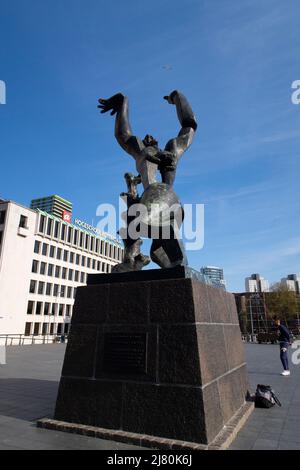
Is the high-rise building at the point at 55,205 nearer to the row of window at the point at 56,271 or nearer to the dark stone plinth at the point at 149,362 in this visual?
the row of window at the point at 56,271

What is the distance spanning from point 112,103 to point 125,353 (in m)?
5.13

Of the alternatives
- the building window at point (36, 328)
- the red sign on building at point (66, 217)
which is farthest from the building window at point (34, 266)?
the red sign on building at point (66, 217)

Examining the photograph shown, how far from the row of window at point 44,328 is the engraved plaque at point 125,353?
43974mm

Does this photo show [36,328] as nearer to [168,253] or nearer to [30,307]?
[30,307]

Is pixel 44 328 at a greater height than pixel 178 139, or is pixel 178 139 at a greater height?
pixel 178 139

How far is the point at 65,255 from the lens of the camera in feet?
183

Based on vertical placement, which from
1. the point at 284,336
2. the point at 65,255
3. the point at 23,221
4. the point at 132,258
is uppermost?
the point at 23,221

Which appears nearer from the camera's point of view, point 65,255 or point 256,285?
point 65,255

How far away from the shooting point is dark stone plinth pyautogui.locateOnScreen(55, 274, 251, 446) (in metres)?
4.33

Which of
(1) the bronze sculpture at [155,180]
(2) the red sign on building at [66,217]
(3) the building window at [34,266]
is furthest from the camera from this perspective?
(2) the red sign on building at [66,217]

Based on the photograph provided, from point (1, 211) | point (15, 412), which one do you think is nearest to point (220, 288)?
point (15, 412)

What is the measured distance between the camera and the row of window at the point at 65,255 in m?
49.3

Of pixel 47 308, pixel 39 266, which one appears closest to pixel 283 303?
pixel 47 308
